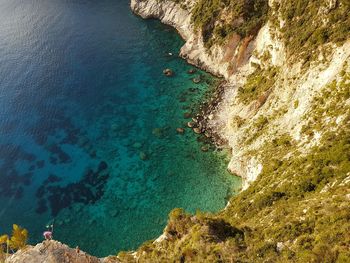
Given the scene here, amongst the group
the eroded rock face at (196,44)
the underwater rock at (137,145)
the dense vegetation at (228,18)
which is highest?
the dense vegetation at (228,18)

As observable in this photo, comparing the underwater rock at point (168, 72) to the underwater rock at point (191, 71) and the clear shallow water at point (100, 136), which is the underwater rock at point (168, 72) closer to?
the clear shallow water at point (100, 136)

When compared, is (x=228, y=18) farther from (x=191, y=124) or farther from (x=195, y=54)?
(x=191, y=124)

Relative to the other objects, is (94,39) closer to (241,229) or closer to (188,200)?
(188,200)

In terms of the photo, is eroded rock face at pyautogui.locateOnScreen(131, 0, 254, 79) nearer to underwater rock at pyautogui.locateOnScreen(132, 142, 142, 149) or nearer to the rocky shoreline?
the rocky shoreline

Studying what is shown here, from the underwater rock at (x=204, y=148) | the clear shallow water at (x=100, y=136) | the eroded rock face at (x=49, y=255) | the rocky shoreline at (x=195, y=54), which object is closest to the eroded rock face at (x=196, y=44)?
the rocky shoreline at (x=195, y=54)

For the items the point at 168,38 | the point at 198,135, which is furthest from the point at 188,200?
the point at 168,38

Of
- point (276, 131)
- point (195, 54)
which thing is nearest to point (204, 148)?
point (276, 131)
